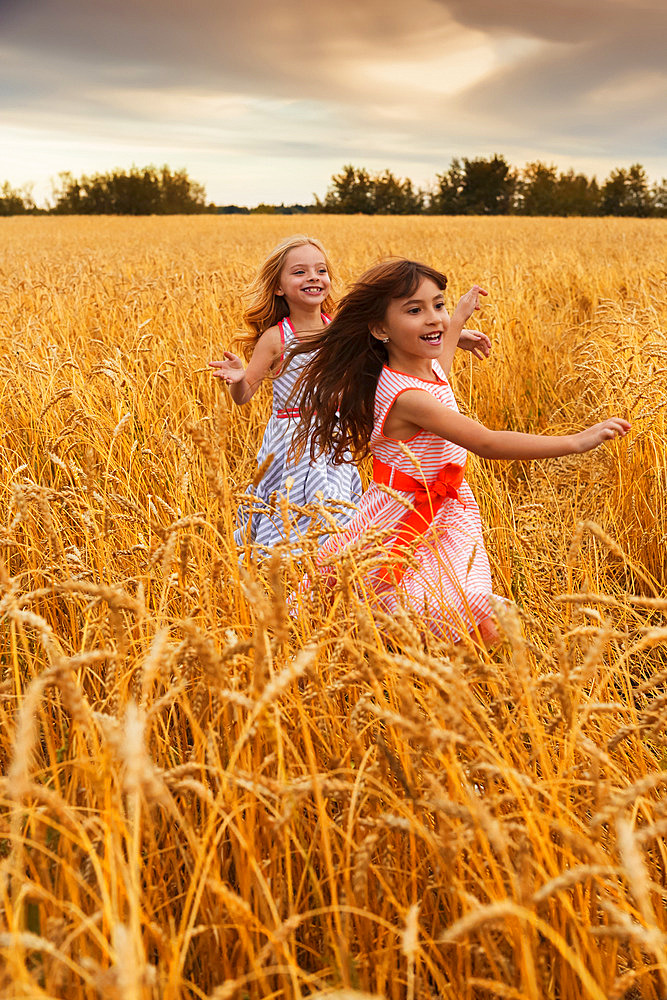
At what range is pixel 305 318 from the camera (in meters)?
3.50

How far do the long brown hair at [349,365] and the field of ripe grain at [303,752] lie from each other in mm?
538

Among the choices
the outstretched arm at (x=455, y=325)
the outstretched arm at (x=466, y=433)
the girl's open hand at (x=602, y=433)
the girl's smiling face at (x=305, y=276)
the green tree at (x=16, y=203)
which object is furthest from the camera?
the green tree at (x=16, y=203)

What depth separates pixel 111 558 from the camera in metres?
2.08

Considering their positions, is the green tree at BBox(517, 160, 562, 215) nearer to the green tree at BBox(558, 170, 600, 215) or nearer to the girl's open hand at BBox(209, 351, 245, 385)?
the green tree at BBox(558, 170, 600, 215)

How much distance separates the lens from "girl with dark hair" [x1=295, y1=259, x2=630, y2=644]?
222 centimetres

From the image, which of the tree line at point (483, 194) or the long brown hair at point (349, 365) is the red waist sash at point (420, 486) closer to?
the long brown hair at point (349, 365)

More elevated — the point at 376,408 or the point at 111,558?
the point at 376,408

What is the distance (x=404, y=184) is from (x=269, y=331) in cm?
5700

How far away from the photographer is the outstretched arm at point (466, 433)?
2035 mm

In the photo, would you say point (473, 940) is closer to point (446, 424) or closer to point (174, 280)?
point (446, 424)

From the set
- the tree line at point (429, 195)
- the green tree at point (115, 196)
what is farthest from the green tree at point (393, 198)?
the green tree at point (115, 196)

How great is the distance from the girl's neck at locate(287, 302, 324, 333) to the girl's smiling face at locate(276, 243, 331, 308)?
4 centimetres

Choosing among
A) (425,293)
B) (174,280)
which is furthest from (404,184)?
(425,293)

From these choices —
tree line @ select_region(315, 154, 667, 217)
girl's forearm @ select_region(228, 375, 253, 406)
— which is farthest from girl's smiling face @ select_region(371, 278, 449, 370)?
tree line @ select_region(315, 154, 667, 217)
